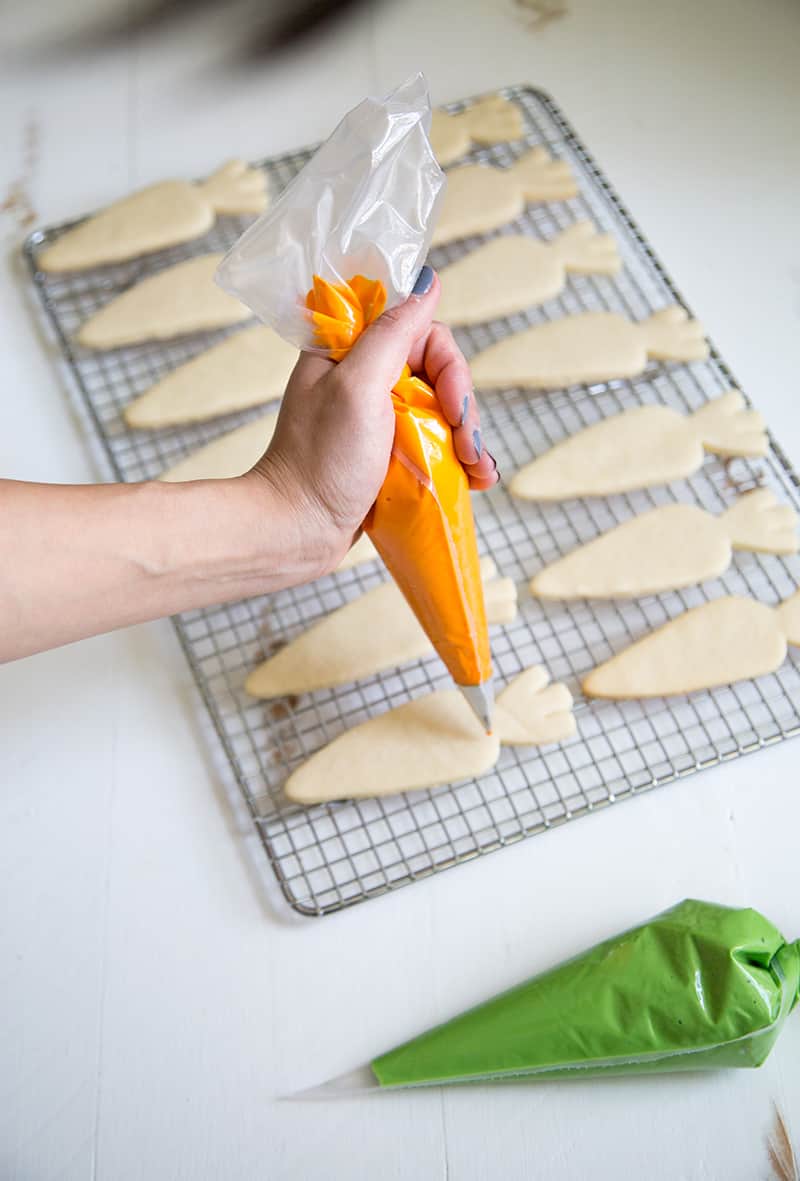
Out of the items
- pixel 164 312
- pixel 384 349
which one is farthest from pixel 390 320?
pixel 164 312

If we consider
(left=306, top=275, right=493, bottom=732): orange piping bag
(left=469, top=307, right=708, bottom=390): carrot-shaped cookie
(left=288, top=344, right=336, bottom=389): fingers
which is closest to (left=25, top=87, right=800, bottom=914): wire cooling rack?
(left=469, top=307, right=708, bottom=390): carrot-shaped cookie

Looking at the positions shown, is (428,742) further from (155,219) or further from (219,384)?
(155,219)

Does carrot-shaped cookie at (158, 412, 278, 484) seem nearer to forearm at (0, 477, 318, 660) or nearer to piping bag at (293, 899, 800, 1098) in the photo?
forearm at (0, 477, 318, 660)

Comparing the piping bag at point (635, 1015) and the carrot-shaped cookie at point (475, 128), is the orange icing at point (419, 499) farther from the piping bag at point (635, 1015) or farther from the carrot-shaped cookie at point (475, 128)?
the carrot-shaped cookie at point (475, 128)

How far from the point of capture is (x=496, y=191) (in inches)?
46.2

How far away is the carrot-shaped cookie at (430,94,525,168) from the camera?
1.20 meters

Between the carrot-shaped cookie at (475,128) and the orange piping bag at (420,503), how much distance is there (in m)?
0.50

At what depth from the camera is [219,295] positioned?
44.5 inches

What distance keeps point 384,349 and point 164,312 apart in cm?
46

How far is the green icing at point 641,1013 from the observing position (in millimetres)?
776

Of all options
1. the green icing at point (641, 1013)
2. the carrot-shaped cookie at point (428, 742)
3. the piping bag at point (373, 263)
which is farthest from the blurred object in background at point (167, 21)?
the green icing at point (641, 1013)

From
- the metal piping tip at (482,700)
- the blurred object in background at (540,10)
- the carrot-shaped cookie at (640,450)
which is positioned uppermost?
the blurred object in background at (540,10)

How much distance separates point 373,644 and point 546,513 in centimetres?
22

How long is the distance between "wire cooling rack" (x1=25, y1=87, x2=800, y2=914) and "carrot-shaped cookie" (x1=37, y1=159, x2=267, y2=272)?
4cm
